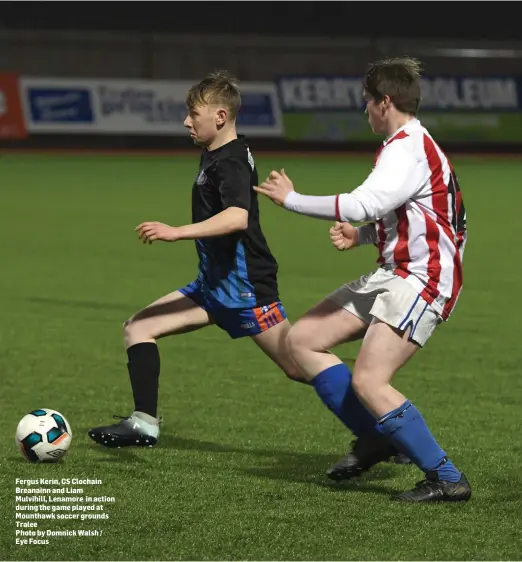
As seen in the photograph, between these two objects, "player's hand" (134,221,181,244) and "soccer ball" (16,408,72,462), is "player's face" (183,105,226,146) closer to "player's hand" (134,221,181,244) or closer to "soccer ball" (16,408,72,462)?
"player's hand" (134,221,181,244)

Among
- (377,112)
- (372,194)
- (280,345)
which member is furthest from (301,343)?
(377,112)

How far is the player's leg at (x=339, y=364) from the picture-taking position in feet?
16.3

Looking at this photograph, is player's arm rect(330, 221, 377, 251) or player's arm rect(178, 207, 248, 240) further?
→ player's arm rect(330, 221, 377, 251)

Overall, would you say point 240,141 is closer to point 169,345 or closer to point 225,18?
point 169,345

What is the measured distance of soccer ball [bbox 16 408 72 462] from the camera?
5.29 metres

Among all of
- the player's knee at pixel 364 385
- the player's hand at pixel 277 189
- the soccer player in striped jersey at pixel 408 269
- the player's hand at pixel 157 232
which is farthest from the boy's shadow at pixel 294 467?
the player's hand at pixel 277 189

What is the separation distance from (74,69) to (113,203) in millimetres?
11669

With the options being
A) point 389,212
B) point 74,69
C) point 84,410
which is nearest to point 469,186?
point 74,69

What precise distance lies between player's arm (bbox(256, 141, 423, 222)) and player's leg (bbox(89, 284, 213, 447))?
1111 mm

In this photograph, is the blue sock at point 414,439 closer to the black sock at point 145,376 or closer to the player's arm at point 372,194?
the player's arm at point 372,194

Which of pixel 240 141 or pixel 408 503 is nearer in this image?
pixel 408 503

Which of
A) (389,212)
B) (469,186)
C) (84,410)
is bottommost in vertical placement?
(469,186)

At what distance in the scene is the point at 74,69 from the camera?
27.8 metres

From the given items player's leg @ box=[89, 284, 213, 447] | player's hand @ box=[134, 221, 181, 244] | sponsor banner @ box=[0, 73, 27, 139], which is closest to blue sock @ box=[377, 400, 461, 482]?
player's hand @ box=[134, 221, 181, 244]
